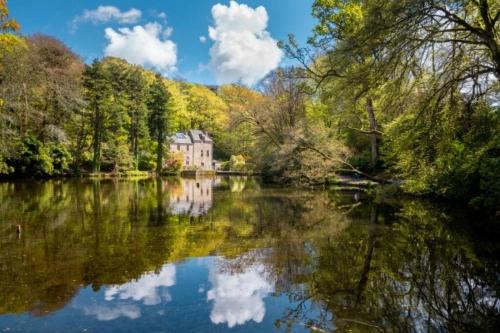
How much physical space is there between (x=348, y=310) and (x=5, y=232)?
10.2 m

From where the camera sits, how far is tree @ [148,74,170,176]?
159ft

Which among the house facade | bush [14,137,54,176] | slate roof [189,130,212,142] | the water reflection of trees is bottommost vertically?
the water reflection of trees

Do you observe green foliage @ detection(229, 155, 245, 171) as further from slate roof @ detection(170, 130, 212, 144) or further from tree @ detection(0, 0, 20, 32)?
tree @ detection(0, 0, 20, 32)

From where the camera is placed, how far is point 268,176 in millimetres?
35406

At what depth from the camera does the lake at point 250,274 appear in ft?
17.2

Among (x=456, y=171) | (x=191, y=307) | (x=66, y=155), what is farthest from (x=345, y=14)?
(x=66, y=155)

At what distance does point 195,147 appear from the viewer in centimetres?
6241

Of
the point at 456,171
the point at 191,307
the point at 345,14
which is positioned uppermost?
the point at 345,14

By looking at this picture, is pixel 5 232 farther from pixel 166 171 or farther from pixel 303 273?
pixel 166 171

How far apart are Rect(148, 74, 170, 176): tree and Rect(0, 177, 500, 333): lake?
117ft

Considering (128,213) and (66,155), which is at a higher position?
(66,155)

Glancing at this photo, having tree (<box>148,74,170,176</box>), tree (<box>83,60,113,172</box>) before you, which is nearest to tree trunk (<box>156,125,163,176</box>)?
tree (<box>148,74,170,176</box>)

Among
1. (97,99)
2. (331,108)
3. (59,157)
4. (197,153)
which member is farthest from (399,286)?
(197,153)

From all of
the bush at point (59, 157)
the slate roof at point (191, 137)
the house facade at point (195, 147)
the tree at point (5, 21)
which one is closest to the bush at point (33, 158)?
the bush at point (59, 157)
